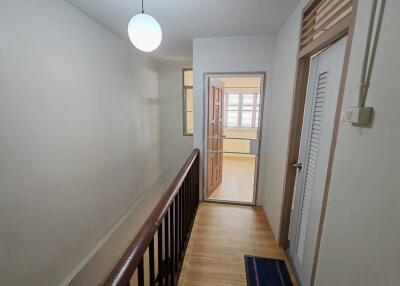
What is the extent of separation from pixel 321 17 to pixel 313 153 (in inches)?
38.6

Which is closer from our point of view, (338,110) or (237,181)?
(338,110)

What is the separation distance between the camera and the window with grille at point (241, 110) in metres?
5.11

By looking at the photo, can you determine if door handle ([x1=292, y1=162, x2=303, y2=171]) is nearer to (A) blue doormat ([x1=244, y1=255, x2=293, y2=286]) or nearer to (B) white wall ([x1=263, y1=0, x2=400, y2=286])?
(B) white wall ([x1=263, y1=0, x2=400, y2=286])

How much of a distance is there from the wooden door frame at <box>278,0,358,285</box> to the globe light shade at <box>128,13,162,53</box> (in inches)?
44.2

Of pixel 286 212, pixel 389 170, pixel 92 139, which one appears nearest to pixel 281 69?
pixel 286 212

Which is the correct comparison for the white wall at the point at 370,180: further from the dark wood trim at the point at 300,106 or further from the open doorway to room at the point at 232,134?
the open doorway to room at the point at 232,134

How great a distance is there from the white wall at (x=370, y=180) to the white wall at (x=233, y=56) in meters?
1.63

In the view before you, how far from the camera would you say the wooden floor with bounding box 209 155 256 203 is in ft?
9.99

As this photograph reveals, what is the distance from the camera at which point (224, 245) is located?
200 cm

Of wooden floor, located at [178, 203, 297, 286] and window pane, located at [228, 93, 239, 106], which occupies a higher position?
window pane, located at [228, 93, 239, 106]

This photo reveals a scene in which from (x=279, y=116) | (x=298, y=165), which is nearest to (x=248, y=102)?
(x=279, y=116)

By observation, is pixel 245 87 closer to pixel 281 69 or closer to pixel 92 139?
pixel 281 69

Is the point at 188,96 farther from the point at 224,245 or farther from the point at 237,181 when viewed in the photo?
the point at 224,245

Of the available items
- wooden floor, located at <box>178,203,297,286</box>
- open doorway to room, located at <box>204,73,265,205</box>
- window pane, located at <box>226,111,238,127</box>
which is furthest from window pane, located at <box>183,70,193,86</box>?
Result: wooden floor, located at <box>178,203,297,286</box>
